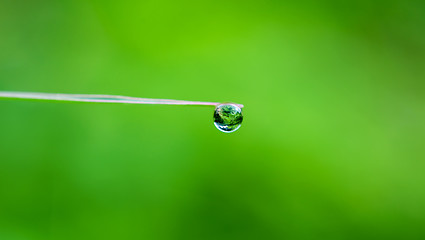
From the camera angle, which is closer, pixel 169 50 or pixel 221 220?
pixel 221 220

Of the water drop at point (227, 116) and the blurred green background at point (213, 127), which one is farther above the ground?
the blurred green background at point (213, 127)

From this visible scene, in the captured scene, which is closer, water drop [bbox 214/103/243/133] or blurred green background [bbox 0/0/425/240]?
water drop [bbox 214/103/243/133]

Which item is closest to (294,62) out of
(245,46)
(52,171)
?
(245,46)

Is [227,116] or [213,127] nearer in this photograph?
[227,116]

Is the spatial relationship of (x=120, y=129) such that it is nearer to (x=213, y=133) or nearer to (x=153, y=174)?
(x=153, y=174)

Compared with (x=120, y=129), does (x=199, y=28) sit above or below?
above

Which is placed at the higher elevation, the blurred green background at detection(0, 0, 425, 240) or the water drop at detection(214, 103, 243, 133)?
the blurred green background at detection(0, 0, 425, 240)

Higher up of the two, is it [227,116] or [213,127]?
[213,127]

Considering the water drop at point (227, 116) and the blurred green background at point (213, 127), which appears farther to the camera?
the blurred green background at point (213, 127)
